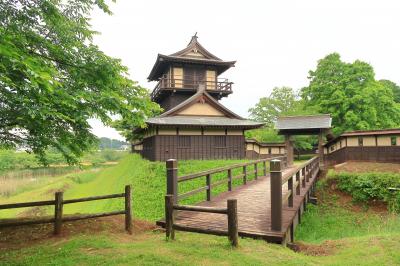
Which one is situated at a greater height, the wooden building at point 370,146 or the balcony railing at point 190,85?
the balcony railing at point 190,85

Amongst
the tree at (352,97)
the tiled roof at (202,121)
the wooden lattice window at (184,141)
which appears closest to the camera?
the tiled roof at (202,121)

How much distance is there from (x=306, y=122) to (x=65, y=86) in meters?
19.7

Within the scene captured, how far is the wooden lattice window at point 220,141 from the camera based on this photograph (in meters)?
22.7

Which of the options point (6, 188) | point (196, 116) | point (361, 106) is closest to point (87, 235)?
point (196, 116)

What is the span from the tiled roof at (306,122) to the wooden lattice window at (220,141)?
4.59 m

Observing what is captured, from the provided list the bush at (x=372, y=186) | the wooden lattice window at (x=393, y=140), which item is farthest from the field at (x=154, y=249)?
the wooden lattice window at (x=393, y=140)

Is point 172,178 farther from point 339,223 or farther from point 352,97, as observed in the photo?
point 352,97

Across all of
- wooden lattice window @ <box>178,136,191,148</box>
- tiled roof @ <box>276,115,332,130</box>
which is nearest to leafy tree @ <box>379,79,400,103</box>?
tiled roof @ <box>276,115,332,130</box>

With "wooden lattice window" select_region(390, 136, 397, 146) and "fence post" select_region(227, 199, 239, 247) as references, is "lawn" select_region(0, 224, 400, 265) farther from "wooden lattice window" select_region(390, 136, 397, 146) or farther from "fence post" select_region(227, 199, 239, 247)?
"wooden lattice window" select_region(390, 136, 397, 146)

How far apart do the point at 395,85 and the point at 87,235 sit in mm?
49312

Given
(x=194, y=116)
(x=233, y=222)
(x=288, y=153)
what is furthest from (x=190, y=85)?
(x=233, y=222)

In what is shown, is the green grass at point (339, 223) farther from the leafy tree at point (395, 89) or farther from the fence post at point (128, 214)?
the leafy tree at point (395, 89)

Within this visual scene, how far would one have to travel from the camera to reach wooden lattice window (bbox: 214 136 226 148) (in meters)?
22.7

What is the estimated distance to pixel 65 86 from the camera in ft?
18.0
